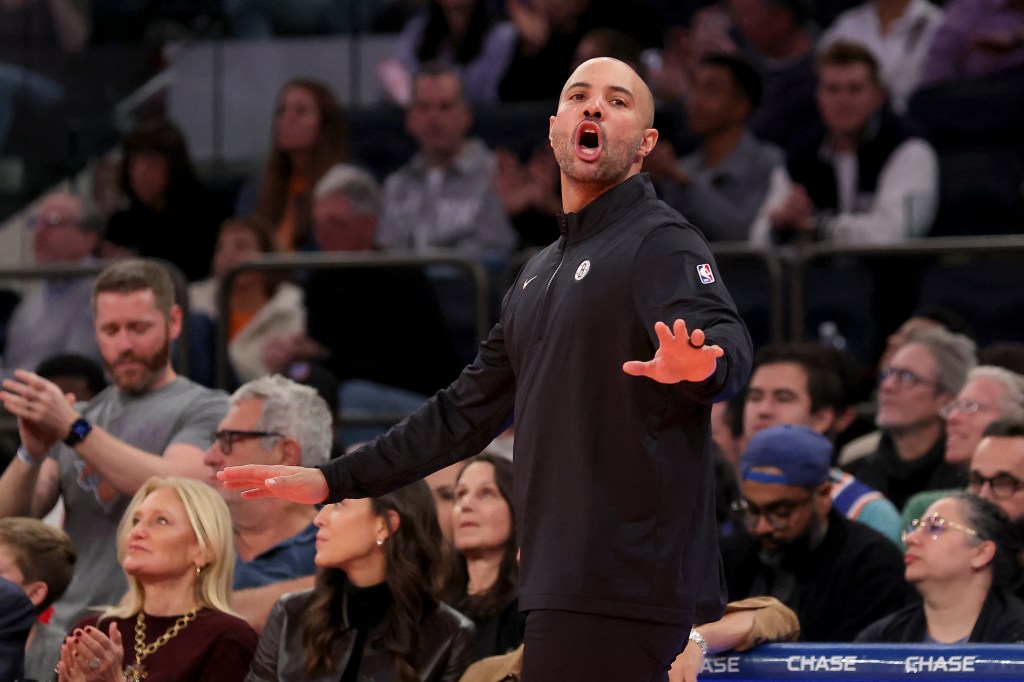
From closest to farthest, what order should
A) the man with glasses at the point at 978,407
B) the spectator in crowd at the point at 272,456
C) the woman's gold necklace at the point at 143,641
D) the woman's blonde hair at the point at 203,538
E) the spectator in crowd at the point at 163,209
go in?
the woman's gold necklace at the point at 143,641, the woman's blonde hair at the point at 203,538, the spectator in crowd at the point at 272,456, the man with glasses at the point at 978,407, the spectator in crowd at the point at 163,209

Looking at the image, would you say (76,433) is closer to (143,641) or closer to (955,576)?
(143,641)

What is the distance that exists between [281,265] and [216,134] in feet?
8.98

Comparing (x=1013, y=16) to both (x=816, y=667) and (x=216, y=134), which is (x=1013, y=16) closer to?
(x=216, y=134)

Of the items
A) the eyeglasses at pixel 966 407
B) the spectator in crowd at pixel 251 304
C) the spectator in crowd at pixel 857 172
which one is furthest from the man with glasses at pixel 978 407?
the spectator in crowd at pixel 251 304

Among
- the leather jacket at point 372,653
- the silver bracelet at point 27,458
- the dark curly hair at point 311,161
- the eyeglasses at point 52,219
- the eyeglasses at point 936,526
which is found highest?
the dark curly hair at point 311,161

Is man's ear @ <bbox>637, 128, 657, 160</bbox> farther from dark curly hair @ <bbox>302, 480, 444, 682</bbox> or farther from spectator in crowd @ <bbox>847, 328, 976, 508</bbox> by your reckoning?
spectator in crowd @ <bbox>847, 328, 976, 508</bbox>

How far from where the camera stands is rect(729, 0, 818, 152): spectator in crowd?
27.2 ft

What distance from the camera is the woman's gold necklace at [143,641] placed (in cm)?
471

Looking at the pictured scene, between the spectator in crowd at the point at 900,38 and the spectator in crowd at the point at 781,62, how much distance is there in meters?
0.20

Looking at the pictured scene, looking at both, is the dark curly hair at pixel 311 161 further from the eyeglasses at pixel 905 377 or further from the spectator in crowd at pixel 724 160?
the eyeglasses at pixel 905 377

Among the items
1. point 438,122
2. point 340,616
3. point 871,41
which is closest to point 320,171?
point 438,122

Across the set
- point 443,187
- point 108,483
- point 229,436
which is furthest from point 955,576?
point 443,187

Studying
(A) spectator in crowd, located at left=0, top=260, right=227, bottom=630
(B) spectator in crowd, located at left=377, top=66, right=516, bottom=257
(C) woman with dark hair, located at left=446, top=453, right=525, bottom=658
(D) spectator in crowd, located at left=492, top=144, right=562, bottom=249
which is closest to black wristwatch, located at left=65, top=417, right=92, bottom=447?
(A) spectator in crowd, located at left=0, top=260, right=227, bottom=630

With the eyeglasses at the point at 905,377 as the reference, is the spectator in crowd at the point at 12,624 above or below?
below
